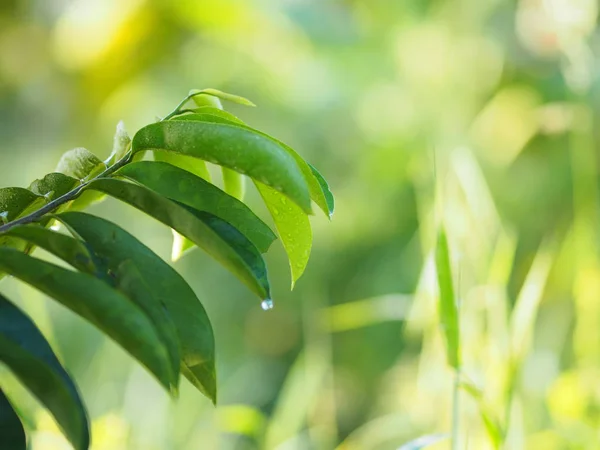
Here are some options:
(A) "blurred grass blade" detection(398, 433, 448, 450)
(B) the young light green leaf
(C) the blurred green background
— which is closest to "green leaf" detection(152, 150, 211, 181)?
(B) the young light green leaf

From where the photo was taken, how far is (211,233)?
1.32 ft

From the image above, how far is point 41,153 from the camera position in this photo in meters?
2.73

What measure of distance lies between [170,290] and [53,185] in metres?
0.11

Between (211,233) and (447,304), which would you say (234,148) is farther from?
(447,304)

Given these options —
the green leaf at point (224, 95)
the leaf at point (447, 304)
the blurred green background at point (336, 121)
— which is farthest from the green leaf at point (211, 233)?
the blurred green background at point (336, 121)

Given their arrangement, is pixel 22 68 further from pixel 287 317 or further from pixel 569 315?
pixel 569 315

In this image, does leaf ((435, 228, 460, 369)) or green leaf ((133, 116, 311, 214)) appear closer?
green leaf ((133, 116, 311, 214))

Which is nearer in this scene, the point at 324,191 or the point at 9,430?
the point at 9,430

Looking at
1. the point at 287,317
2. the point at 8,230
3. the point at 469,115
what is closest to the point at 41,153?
the point at 287,317

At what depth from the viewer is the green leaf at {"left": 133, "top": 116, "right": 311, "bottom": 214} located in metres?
0.39

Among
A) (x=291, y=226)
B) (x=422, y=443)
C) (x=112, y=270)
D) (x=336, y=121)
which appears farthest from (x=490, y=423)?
(x=336, y=121)

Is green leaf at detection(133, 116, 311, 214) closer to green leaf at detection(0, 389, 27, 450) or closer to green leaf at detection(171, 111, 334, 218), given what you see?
green leaf at detection(171, 111, 334, 218)

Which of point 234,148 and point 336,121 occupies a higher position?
point 336,121

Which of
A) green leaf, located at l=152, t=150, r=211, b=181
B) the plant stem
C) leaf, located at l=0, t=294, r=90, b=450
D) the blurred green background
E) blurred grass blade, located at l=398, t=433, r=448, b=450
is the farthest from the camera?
the blurred green background
